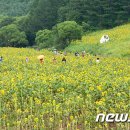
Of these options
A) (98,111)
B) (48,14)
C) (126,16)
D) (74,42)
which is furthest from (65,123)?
(48,14)

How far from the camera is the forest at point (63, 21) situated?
55438 mm

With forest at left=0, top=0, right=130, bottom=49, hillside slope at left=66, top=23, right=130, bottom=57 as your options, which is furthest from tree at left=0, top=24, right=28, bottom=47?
hillside slope at left=66, top=23, right=130, bottom=57

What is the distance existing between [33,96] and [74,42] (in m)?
38.6

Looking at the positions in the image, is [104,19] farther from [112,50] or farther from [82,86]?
[82,86]

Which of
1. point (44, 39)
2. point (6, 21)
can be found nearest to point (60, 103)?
point (44, 39)

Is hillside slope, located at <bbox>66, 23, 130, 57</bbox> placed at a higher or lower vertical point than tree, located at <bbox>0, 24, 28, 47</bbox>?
higher

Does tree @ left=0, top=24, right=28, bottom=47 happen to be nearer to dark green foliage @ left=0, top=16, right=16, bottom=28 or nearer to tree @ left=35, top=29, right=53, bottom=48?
tree @ left=35, top=29, right=53, bottom=48

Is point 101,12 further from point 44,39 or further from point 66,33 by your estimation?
point 66,33

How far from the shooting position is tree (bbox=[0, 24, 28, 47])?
68.2 meters
